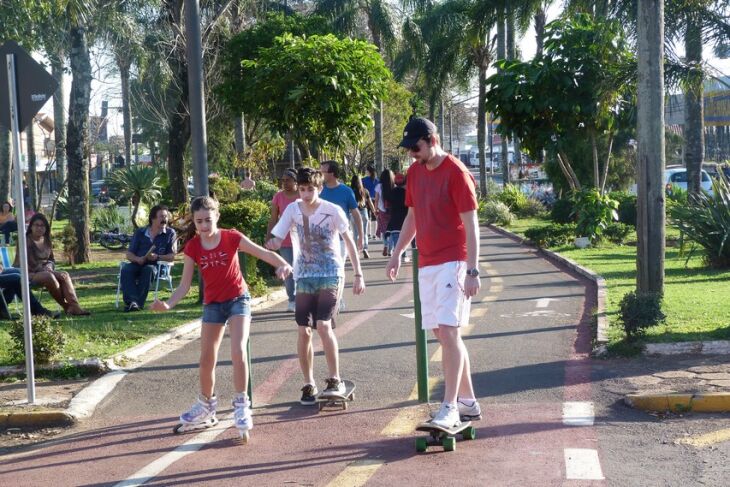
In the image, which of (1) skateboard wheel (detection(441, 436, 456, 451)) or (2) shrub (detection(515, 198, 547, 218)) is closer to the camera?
(1) skateboard wheel (detection(441, 436, 456, 451))

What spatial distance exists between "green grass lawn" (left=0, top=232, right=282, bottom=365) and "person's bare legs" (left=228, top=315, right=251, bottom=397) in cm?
317

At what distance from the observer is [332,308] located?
790 centimetres

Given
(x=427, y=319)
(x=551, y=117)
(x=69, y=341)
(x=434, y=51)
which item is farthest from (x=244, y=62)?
(x=434, y=51)

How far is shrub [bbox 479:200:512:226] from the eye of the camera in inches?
1331

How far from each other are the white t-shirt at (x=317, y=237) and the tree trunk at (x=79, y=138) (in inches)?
561

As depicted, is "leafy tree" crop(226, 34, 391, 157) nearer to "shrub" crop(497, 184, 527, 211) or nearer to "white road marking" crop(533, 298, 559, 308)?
"white road marking" crop(533, 298, 559, 308)

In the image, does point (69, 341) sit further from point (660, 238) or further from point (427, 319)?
point (660, 238)

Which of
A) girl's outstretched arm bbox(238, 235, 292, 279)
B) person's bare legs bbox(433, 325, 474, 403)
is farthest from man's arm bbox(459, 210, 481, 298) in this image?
girl's outstretched arm bbox(238, 235, 292, 279)

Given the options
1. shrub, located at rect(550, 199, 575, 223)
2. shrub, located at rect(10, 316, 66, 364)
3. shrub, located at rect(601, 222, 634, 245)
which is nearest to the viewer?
shrub, located at rect(10, 316, 66, 364)

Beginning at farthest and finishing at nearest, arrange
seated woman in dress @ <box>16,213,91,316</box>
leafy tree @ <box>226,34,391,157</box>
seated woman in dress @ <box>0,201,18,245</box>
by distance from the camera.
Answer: seated woman in dress @ <box>0,201,18,245</box> → leafy tree @ <box>226,34,391,157</box> → seated woman in dress @ <box>16,213,91,316</box>

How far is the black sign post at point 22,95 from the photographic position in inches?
330

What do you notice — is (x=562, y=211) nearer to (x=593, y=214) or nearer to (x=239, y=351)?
(x=593, y=214)

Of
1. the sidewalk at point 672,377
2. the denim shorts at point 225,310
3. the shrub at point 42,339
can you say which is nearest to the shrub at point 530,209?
the sidewalk at point 672,377

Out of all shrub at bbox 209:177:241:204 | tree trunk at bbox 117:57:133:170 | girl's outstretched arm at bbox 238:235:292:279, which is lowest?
girl's outstretched arm at bbox 238:235:292:279
